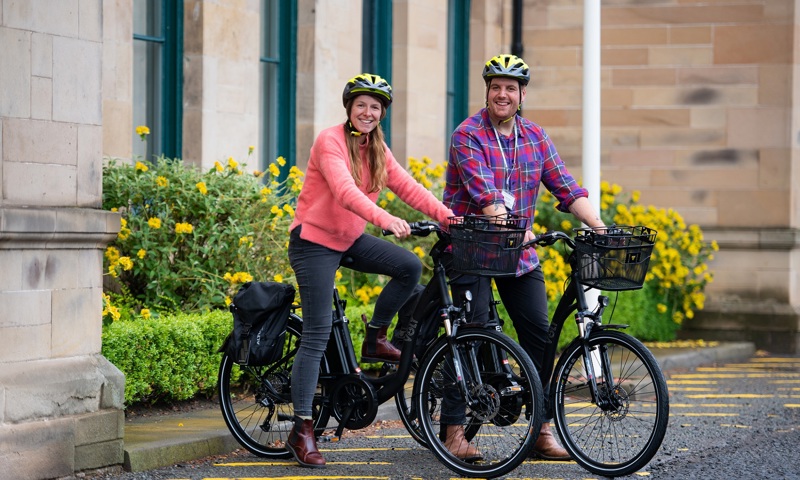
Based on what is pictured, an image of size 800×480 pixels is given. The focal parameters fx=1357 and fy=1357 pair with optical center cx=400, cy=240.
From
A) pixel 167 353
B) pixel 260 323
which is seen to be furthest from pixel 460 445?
pixel 167 353

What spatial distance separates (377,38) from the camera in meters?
13.7

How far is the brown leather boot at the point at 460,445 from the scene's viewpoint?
659 cm

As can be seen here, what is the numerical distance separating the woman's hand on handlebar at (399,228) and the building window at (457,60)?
9276 millimetres

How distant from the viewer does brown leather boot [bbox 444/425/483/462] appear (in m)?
6.59

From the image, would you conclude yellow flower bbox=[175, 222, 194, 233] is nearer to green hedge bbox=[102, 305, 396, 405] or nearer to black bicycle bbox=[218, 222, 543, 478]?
green hedge bbox=[102, 305, 396, 405]

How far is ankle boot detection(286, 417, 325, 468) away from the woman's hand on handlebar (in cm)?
116

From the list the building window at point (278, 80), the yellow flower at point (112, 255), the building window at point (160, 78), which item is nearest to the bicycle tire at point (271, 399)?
the yellow flower at point (112, 255)

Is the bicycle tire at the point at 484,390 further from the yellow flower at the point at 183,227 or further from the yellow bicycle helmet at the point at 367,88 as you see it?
the yellow flower at the point at 183,227

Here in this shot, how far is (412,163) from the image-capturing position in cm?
1193

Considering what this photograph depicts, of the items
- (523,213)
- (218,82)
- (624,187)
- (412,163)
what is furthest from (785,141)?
(523,213)

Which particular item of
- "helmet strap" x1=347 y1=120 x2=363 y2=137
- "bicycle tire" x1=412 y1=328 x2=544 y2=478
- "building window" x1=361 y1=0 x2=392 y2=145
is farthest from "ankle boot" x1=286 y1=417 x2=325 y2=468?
"building window" x1=361 y1=0 x2=392 y2=145

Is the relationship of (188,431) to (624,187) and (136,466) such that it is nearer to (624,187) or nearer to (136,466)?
(136,466)

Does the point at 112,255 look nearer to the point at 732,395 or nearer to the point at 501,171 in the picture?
the point at 501,171

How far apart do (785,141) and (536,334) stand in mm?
8236
